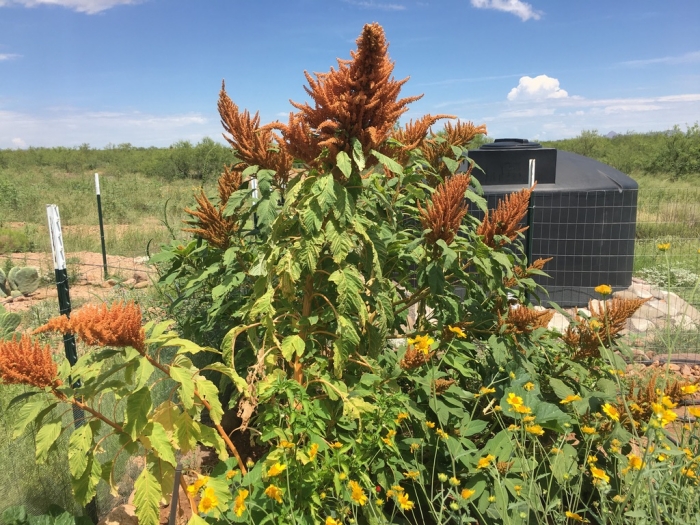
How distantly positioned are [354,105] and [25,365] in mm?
1287

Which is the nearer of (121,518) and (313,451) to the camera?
(313,451)

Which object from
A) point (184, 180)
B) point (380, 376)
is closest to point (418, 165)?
point (380, 376)

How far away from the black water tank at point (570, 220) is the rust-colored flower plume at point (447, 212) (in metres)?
4.06

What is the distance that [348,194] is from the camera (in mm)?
1879

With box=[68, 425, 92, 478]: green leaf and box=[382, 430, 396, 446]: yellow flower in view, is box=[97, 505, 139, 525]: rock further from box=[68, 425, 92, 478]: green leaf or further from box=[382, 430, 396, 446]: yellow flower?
box=[382, 430, 396, 446]: yellow flower

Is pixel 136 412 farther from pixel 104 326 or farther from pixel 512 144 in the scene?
pixel 512 144

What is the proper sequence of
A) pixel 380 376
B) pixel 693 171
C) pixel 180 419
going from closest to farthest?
1. pixel 180 419
2. pixel 380 376
3. pixel 693 171

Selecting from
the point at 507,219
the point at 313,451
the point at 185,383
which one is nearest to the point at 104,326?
the point at 185,383

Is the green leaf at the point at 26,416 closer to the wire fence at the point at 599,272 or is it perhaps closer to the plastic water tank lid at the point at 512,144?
the wire fence at the point at 599,272

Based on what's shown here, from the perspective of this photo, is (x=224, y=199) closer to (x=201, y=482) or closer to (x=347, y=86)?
(x=347, y=86)

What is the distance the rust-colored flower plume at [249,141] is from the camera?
2191mm

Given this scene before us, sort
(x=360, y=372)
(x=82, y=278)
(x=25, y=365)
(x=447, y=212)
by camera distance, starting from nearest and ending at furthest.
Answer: (x=25, y=365), (x=447, y=212), (x=360, y=372), (x=82, y=278)

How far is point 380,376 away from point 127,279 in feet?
23.5

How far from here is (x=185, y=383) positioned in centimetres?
149
